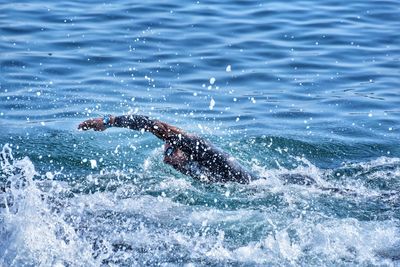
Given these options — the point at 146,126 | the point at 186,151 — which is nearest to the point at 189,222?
the point at 186,151

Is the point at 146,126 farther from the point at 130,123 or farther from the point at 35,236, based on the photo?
the point at 35,236

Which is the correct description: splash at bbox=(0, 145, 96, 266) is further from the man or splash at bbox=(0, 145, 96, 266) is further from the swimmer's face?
the swimmer's face

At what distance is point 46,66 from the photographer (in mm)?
14805

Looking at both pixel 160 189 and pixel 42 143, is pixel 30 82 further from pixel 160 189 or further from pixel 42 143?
pixel 160 189

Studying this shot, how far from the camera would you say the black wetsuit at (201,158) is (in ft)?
31.3

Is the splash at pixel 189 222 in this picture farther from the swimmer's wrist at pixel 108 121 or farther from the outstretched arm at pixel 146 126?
the swimmer's wrist at pixel 108 121

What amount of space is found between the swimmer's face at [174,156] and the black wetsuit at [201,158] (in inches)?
1.8

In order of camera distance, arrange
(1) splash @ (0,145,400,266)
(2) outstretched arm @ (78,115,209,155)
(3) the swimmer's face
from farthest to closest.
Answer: (3) the swimmer's face < (2) outstretched arm @ (78,115,209,155) < (1) splash @ (0,145,400,266)

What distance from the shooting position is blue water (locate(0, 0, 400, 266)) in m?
8.34

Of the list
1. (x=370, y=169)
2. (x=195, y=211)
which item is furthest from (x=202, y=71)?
(x=195, y=211)

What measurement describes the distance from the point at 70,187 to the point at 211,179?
1.53m

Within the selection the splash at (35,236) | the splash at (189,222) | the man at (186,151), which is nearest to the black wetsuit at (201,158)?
the man at (186,151)

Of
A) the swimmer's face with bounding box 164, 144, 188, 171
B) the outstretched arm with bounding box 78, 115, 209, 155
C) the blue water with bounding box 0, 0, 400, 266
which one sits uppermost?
the outstretched arm with bounding box 78, 115, 209, 155

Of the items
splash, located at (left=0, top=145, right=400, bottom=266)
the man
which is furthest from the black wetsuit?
splash, located at (left=0, top=145, right=400, bottom=266)
